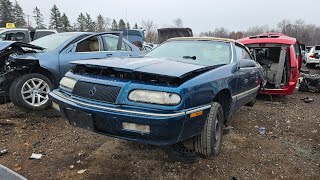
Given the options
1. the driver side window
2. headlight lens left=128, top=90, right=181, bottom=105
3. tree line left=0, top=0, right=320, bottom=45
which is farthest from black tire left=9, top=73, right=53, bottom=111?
tree line left=0, top=0, right=320, bottom=45

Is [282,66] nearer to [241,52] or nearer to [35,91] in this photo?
[241,52]

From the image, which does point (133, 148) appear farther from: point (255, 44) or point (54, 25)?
point (54, 25)

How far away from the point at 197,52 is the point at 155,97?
179cm

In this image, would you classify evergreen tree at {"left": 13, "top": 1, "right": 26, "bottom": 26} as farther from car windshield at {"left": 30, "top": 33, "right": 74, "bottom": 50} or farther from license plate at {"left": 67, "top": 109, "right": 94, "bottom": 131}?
license plate at {"left": 67, "top": 109, "right": 94, "bottom": 131}

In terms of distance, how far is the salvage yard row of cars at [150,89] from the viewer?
2.97 m

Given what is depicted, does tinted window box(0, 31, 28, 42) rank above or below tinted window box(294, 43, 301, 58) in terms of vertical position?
above

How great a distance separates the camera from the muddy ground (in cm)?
340

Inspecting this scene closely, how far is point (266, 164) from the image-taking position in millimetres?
3691

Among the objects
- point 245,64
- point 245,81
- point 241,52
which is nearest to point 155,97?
point 245,81

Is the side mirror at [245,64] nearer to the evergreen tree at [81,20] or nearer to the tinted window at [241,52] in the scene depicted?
the tinted window at [241,52]

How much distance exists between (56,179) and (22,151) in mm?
980

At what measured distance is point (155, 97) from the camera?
297 centimetres

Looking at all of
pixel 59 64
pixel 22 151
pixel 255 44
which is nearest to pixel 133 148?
pixel 22 151

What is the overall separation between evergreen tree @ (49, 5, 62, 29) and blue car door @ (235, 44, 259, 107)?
68.3m
